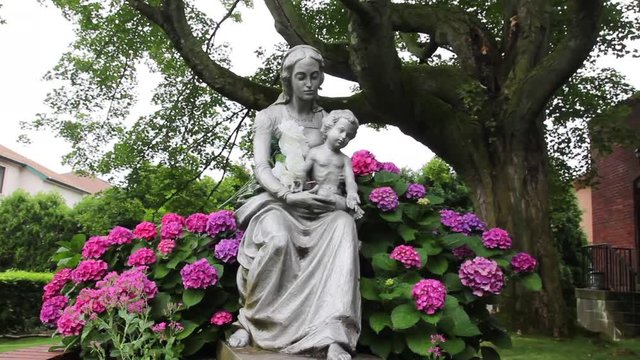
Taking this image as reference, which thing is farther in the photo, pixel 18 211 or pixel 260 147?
pixel 18 211

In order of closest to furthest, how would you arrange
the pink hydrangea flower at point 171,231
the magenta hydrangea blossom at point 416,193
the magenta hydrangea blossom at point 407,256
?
the magenta hydrangea blossom at point 407,256, the pink hydrangea flower at point 171,231, the magenta hydrangea blossom at point 416,193

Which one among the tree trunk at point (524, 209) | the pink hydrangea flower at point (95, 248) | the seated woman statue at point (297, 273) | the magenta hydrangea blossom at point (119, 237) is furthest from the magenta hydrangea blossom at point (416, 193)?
the tree trunk at point (524, 209)

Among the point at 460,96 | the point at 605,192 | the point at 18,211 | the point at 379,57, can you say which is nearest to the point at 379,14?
the point at 379,57

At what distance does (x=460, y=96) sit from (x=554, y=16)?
299 cm

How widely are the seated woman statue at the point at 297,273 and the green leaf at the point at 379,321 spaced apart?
0.23 m

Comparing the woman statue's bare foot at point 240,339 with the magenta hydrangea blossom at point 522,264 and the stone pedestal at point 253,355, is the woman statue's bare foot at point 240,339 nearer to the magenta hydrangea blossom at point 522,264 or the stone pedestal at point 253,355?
the stone pedestal at point 253,355

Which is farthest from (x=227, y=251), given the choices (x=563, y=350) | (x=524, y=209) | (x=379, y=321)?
(x=524, y=209)

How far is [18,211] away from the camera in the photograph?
26.0 meters

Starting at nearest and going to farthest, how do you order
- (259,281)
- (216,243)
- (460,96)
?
(259,281) < (216,243) < (460,96)

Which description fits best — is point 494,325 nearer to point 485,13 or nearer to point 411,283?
point 411,283

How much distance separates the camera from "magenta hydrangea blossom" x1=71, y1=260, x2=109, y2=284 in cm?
433

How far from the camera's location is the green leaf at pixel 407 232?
4.29 meters

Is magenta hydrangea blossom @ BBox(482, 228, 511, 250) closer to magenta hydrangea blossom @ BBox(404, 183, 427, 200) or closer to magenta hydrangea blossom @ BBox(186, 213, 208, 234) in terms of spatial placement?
magenta hydrangea blossom @ BBox(404, 183, 427, 200)

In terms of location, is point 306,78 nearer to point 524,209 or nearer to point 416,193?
point 416,193
